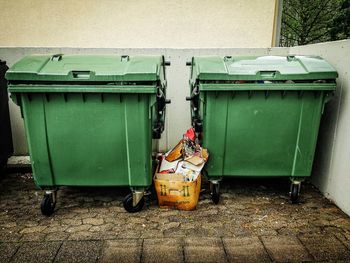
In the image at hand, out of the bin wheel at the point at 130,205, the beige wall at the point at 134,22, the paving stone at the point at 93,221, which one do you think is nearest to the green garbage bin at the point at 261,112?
the bin wheel at the point at 130,205

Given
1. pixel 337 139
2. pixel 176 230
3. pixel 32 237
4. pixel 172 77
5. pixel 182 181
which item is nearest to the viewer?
pixel 32 237

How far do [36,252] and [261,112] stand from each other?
234 cm

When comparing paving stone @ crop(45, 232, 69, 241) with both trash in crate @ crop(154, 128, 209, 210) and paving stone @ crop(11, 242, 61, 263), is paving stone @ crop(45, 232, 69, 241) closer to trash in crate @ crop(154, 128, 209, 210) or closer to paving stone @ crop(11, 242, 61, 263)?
paving stone @ crop(11, 242, 61, 263)

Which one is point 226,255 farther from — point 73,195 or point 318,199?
point 73,195

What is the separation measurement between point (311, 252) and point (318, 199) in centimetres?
104

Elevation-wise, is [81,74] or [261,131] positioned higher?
[81,74]

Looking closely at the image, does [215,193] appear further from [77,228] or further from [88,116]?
[88,116]

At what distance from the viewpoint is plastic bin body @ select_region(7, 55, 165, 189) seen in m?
2.50

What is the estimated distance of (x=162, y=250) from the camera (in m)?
2.27

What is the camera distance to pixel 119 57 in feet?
9.43

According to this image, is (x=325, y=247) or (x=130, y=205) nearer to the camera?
(x=325, y=247)

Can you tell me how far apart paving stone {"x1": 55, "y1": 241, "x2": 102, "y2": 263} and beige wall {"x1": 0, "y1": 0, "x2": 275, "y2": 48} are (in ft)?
11.2

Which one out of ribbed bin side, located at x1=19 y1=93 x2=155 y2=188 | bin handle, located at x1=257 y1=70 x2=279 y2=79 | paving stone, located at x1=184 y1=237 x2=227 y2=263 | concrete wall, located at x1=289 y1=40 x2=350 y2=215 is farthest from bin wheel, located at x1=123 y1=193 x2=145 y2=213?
concrete wall, located at x1=289 y1=40 x2=350 y2=215

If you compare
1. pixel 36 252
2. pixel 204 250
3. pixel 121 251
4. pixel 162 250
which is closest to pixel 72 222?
pixel 36 252
